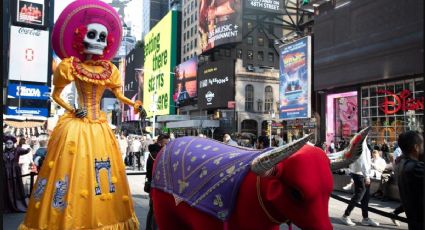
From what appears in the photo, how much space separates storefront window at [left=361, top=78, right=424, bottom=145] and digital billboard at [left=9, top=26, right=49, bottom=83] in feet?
88.8

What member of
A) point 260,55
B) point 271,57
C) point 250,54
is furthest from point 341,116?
point 271,57

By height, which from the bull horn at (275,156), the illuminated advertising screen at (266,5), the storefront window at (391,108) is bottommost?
the bull horn at (275,156)

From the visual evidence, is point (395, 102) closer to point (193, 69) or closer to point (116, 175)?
point (116, 175)

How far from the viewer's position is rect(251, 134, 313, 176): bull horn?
8.60ft

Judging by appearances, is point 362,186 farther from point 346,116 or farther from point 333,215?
point 346,116

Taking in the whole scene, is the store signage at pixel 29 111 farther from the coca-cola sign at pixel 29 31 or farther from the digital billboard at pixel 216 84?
the digital billboard at pixel 216 84

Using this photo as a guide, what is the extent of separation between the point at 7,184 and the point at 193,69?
2211 inches

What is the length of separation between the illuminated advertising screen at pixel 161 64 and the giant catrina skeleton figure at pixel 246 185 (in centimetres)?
6700

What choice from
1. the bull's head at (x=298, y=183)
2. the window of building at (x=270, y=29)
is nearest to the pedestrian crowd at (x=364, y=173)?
the bull's head at (x=298, y=183)

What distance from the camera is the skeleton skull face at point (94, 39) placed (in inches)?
221

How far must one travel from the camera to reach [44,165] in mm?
4992

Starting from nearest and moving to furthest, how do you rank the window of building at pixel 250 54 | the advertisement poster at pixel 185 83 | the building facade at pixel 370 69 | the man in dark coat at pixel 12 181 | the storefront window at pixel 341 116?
the man in dark coat at pixel 12 181
the building facade at pixel 370 69
the storefront window at pixel 341 116
the window of building at pixel 250 54
the advertisement poster at pixel 185 83

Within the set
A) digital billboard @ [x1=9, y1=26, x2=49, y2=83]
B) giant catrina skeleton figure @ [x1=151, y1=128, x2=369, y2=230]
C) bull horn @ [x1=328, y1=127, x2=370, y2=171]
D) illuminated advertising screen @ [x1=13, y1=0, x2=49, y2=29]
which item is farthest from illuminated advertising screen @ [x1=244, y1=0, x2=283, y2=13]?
bull horn @ [x1=328, y1=127, x2=370, y2=171]

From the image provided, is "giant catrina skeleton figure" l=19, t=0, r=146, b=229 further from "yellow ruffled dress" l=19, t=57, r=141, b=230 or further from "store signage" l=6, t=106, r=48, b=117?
"store signage" l=6, t=106, r=48, b=117
